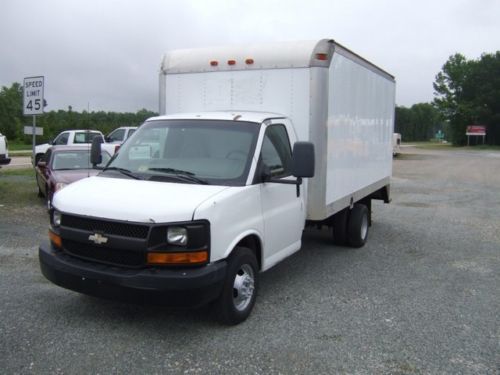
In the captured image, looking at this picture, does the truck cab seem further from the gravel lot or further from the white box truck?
the gravel lot

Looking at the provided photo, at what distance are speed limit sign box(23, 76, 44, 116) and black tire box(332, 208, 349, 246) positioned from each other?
8.22 m

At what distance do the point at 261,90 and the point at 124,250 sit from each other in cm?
286

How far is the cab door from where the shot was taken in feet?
17.4

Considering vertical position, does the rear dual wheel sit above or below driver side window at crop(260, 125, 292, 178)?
below

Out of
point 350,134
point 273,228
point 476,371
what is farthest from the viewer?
point 350,134

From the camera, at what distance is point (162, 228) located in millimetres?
4223

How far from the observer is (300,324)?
4.97 m

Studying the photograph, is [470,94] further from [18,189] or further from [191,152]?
[191,152]

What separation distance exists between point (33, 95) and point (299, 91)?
29.5 ft

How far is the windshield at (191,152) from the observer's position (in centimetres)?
500

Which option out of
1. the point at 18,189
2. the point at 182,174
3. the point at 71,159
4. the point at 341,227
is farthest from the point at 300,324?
the point at 18,189

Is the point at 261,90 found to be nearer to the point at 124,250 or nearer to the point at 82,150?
the point at 124,250

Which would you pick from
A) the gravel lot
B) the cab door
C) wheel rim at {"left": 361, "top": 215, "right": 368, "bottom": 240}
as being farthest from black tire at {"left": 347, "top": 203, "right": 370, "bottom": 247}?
the cab door

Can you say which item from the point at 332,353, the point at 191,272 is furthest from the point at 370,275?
the point at 191,272
